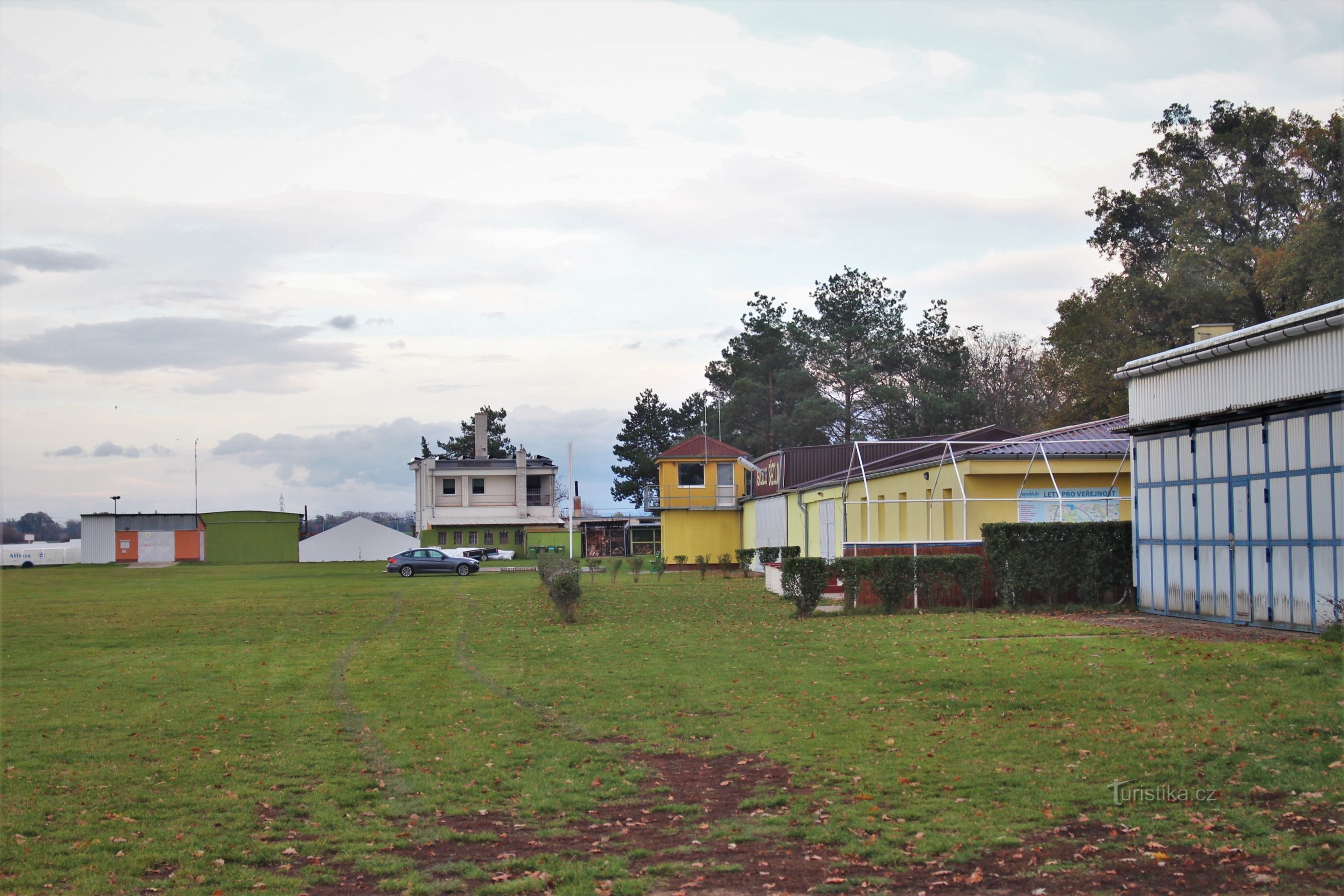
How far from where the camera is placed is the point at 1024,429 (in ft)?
196

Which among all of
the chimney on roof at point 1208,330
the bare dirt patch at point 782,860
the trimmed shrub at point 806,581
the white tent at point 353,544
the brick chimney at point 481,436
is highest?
the brick chimney at point 481,436

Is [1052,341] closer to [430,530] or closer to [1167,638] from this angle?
[1167,638]

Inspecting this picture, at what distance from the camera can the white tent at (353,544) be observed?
71.4 m

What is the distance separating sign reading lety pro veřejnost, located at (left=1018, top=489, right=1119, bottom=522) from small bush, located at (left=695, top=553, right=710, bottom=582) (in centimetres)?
1428

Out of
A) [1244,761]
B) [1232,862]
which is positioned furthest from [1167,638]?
[1232,862]

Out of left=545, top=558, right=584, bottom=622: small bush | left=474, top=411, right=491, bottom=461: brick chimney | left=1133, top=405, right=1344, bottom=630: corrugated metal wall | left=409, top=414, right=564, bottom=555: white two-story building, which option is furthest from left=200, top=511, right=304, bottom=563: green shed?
left=1133, top=405, right=1344, bottom=630: corrugated metal wall

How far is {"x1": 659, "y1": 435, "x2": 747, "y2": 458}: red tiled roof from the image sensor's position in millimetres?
52156

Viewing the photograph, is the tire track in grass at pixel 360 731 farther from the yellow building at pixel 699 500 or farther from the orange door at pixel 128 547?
the orange door at pixel 128 547

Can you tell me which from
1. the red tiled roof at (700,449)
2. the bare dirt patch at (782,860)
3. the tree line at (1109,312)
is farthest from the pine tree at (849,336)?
the bare dirt patch at (782,860)

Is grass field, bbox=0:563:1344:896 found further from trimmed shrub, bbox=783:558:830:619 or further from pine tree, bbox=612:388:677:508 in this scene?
pine tree, bbox=612:388:677:508

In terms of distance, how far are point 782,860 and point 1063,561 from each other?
15538mm

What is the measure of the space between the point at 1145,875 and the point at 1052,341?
40.8m

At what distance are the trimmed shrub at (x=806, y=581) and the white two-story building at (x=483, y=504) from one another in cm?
4985

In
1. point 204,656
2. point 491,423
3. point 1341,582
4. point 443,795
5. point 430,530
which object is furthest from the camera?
point 491,423
